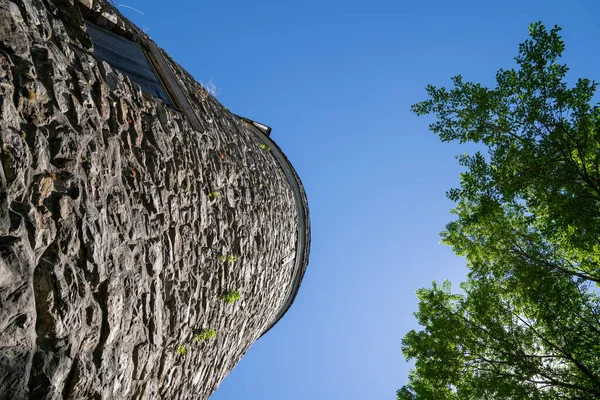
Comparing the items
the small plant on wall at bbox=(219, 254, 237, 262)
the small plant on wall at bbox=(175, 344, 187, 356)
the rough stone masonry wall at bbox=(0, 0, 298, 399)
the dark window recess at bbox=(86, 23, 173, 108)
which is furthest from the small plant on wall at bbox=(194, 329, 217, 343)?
the dark window recess at bbox=(86, 23, 173, 108)

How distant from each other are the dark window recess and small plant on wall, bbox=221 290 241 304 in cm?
197

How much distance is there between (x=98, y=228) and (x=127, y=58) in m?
2.44

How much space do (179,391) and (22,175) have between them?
257 cm

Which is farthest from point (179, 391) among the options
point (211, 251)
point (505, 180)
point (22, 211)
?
point (505, 180)

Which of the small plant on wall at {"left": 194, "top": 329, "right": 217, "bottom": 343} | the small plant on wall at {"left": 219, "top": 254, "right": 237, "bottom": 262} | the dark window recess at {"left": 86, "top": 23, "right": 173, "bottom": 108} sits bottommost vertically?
the small plant on wall at {"left": 194, "top": 329, "right": 217, "bottom": 343}

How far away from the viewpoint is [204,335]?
3.84 meters

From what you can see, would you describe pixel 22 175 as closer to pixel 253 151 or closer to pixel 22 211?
pixel 22 211

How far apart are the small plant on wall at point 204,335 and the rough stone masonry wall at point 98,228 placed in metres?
0.05

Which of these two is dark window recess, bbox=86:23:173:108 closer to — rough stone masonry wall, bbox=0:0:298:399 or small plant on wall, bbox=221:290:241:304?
rough stone masonry wall, bbox=0:0:298:399

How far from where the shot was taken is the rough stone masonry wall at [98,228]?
1.98m

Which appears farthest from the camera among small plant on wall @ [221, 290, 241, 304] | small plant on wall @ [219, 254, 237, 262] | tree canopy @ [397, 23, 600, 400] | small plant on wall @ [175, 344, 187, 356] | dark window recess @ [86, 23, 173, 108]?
tree canopy @ [397, 23, 600, 400]

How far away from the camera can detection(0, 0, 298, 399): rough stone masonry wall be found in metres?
1.98

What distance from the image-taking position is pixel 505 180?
6.75 m

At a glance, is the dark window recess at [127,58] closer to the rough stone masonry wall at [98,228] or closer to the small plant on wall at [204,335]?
the rough stone masonry wall at [98,228]
